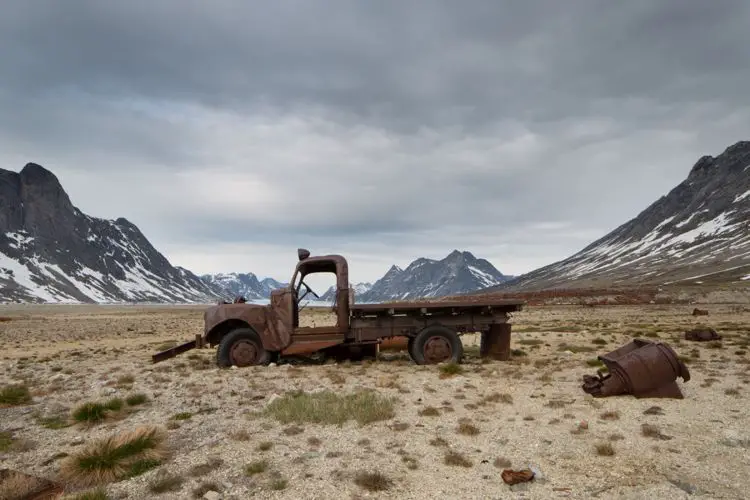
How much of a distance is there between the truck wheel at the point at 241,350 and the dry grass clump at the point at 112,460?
23.3 feet

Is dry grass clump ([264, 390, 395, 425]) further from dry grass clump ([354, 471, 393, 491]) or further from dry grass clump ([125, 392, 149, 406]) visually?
dry grass clump ([125, 392, 149, 406])

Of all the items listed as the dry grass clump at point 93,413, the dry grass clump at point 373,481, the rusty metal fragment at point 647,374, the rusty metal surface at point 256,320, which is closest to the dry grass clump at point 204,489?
the dry grass clump at point 373,481

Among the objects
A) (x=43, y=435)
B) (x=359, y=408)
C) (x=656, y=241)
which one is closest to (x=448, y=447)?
(x=359, y=408)

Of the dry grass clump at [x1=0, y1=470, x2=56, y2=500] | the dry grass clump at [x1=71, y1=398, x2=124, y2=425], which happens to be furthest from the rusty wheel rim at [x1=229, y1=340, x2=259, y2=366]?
→ the dry grass clump at [x1=0, y1=470, x2=56, y2=500]

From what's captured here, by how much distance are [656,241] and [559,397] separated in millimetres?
215096

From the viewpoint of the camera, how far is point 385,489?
5.42 meters

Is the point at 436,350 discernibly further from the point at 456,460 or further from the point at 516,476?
the point at 516,476

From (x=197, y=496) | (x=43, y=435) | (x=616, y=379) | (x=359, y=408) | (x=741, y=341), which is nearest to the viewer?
(x=197, y=496)

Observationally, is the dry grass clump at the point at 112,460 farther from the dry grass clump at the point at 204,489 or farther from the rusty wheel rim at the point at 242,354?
the rusty wheel rim at the point at 242,354

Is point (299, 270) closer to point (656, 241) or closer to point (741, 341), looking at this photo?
point (741, 341)

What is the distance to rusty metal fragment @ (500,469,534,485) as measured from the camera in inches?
215

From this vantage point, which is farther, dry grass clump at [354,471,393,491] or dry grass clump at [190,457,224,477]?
dry grass clump at [190,457,224,477]

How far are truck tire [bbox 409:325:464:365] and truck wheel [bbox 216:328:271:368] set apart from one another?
429cm

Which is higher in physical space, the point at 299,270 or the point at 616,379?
the point at 299,270
